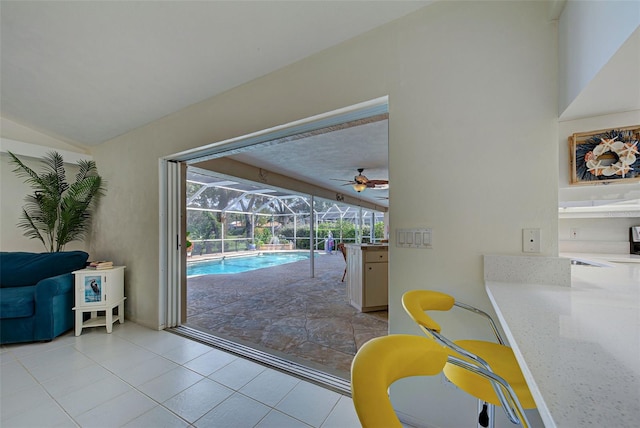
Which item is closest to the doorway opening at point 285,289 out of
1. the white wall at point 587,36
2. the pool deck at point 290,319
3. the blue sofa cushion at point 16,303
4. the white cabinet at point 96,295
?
the pool deck at point 290,319

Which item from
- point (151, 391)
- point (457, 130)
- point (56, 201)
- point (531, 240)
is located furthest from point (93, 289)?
point (531, 240)

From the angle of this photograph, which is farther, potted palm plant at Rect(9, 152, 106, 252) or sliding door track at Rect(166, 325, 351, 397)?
potted palm plant at Rect(9, 152, 106, 252)

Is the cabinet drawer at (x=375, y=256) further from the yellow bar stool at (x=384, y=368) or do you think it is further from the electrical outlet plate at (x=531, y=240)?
the yellow bar stool at (x=384, y=368)

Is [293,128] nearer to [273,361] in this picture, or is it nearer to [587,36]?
[587,36]

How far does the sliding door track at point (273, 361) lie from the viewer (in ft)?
5.78

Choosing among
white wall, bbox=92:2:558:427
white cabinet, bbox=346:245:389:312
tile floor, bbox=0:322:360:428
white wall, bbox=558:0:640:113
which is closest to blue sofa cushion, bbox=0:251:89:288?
tile floor, bbox=0:322:360:428

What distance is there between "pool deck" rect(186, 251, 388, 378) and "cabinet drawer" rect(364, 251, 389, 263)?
72 centimetres

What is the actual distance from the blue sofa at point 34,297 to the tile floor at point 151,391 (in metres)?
0.15

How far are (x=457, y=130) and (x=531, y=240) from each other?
26.3 inches

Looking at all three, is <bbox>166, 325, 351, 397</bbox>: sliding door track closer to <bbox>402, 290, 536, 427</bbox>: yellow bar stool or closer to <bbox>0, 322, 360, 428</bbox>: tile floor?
<bbox>0, 322, 360, 428</bbox>: tile floor

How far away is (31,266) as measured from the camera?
9.04ft

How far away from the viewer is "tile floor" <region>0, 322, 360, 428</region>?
1454mm

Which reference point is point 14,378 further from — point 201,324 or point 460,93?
point 460,93

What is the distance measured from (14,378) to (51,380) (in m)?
0.29
